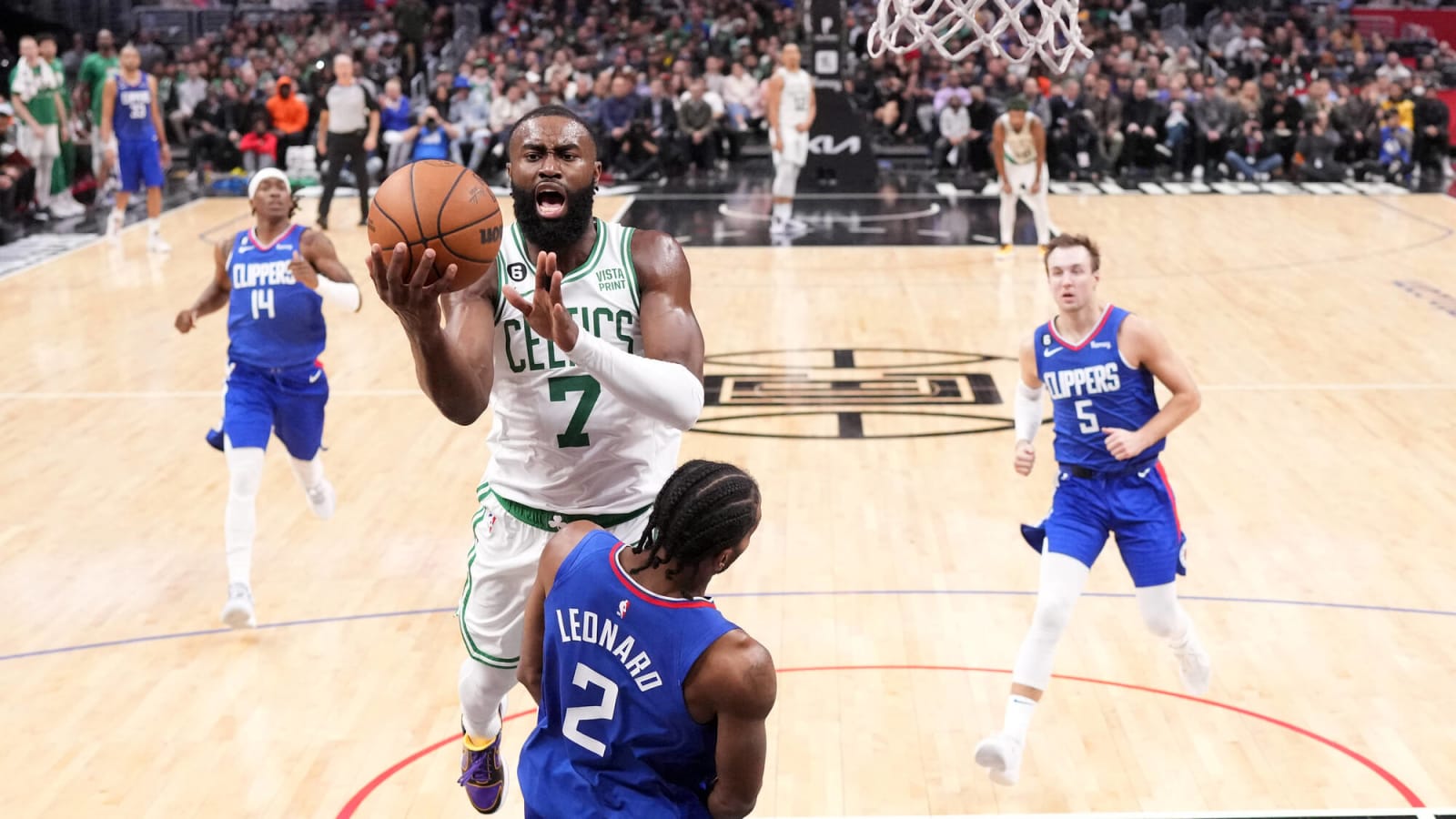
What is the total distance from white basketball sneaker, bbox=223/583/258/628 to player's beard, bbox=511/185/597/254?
301 cm

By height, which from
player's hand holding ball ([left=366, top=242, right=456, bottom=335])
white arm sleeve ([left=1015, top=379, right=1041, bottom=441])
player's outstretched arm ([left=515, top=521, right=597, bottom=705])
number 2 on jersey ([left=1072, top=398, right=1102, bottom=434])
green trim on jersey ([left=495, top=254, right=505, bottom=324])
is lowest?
white arm sleeve ([left=1015, top=379, right=1041, bottom=441])

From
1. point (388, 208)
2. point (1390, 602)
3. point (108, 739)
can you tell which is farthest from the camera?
point (1390, 602)

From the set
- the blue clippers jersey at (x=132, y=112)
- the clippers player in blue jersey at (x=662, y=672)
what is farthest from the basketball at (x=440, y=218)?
the blue clippers jersey at (x=132, y=112)

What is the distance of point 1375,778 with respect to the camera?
518cm

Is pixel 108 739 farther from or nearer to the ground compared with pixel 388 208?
nearer to the ground

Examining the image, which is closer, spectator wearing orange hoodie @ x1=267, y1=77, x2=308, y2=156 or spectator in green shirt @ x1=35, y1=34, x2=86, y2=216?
spectator in green shirt @ x1=35, y1=34, x2=86, y2=216

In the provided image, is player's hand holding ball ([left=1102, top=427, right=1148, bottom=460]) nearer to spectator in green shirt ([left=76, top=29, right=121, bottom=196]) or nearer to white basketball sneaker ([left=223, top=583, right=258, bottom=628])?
white basketball sneaker ([left=223, top=583, right=258, bottom=628])

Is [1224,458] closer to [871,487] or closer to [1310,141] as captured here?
[871,487]

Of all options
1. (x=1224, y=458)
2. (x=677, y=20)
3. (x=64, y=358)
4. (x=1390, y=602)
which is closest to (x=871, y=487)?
(x=1224, y=458)

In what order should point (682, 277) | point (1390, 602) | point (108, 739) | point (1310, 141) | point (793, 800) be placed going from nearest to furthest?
point (682, 277) → point (793, 800) → point (108, 739) → point (1390, 602) → point (1310, 141)

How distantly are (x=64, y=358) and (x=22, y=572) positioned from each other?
15.0 ft

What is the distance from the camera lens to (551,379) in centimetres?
416

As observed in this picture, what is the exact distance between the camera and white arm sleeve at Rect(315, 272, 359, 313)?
677 centimetres

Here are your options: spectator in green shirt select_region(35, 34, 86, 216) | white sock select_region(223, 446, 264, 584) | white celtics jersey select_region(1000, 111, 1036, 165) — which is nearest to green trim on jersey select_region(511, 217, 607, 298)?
white sock select_region(223, 446, 264, 584)
